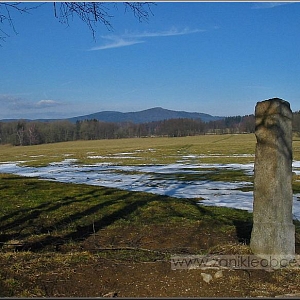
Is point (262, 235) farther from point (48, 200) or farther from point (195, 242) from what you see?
point (48, 200)

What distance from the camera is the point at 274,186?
484 centimetres

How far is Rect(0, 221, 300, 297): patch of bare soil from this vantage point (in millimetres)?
3957

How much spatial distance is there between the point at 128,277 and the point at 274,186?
2.17 meters

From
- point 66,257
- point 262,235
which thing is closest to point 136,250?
point 66,257

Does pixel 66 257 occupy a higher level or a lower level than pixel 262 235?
lower

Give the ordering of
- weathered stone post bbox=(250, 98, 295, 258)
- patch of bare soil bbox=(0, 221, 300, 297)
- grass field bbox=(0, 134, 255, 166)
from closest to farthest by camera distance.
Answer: patch of bare soil bbox=(0, 221, 300, 297), weathered stone post bbox=(250, 98, 295, 258), grass field bbox=(0, 134, 255, 166)

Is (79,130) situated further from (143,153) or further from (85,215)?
(85,215)

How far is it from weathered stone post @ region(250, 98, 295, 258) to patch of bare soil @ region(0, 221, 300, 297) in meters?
0.33

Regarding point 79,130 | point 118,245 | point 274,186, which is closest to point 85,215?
point 118,245

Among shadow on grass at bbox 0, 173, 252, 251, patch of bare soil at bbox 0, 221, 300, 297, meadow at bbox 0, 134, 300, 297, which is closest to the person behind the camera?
patch of bare soil at bbox 0, 221, 300, 297

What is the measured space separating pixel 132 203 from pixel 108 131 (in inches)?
4377

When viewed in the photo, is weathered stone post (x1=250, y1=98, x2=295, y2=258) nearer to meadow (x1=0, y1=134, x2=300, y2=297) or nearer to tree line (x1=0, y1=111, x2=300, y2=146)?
meadow (x1=0, y1=134, x2=300, y2=297)

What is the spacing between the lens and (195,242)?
623 cm

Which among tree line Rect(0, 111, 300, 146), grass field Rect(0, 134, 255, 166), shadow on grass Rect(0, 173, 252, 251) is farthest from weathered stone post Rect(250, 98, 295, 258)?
tree line Rect(0, 111, 300, 146)
